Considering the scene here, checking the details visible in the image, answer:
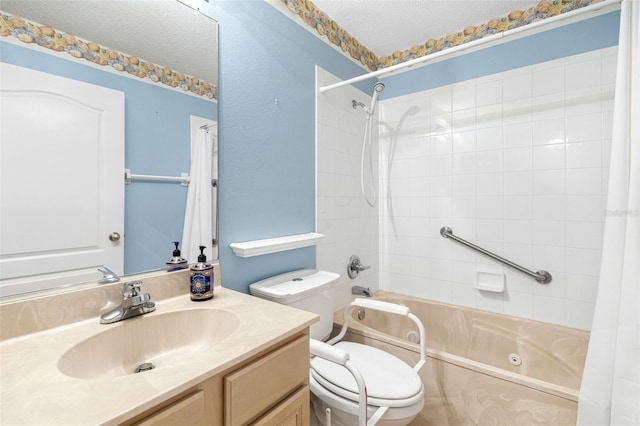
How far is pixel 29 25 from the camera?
0.82 metres

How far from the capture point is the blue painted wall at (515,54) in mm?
1613

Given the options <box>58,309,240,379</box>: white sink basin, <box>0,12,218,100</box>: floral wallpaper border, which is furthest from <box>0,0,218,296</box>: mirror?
<box>58,309,240,379</box>: white sink basin

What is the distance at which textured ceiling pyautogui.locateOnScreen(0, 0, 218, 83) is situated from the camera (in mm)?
864

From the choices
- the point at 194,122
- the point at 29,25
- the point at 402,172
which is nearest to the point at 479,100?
the point at 402,172

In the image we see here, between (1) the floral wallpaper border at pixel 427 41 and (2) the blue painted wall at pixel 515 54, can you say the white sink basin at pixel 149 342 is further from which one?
(2) the blue painted wall at pixel 515 54

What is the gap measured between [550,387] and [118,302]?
5.39ft

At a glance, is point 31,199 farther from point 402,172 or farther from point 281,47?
point 402,172

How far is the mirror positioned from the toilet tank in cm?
29

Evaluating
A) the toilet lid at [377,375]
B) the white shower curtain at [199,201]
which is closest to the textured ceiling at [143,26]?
the white shower curtain at [199,201]

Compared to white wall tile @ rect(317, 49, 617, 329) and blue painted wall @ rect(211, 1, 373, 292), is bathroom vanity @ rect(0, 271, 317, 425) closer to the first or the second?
blue painted wall @ rect(211, 1, 373, 292)

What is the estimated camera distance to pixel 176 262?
1117 millimetres

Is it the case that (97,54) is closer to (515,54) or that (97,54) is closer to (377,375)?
(377,375)

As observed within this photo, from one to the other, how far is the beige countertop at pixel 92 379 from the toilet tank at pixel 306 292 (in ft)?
1.17

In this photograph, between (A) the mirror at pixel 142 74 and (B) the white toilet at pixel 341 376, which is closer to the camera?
(A) the mirror at pixel 142 74
